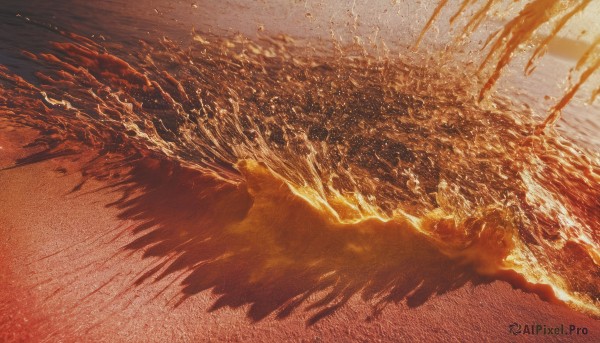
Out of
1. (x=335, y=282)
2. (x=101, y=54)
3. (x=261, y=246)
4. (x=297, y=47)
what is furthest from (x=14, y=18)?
(x=335, y=282)

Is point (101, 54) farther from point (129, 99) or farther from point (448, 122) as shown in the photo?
point (448, 122)

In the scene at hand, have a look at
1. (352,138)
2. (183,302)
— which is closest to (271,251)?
(183,302)

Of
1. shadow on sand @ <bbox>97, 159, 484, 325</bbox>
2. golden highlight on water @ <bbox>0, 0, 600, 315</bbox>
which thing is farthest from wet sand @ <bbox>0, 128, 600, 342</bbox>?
golden highlight on water @ <bbox>0, 0, 600, 315</bbox>

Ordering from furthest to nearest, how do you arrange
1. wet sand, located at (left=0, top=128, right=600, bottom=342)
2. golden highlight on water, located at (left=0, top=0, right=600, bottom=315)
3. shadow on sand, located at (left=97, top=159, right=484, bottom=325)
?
golden highlight on water, located at (left=0, top=0, right=600, bottom=315)
shadow on sand, located at (left=97, top=159, right=484, bottom=325)
wet sand, located at (left=0, top=128, right=600, bottom=342)

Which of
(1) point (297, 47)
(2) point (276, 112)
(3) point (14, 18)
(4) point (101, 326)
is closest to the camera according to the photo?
(4) point (101, 326)

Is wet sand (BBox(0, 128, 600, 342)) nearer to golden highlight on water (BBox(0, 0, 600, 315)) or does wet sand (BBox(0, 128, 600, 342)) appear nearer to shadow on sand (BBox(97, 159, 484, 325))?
shadow on sand (BBox(97, 159, 484, 325))

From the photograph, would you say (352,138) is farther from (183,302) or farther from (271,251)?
(183,302)
